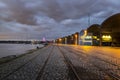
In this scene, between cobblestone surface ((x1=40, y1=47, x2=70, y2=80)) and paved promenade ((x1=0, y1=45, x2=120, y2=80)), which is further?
paved promenade ((x1=0, y1=45, x2=120, y2=80))

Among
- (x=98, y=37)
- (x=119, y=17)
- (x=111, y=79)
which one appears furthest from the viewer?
(x=98, y=37)

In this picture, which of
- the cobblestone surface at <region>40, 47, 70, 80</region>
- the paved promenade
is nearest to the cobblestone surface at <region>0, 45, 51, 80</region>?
the paved promenade

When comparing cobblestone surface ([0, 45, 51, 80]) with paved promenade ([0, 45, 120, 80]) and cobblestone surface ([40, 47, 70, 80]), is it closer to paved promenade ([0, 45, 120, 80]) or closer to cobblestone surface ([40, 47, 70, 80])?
paved promenade ([0, 45, 120, 80])

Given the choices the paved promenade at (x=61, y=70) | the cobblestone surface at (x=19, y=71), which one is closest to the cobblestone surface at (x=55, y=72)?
the paved promenade at (x=61, y=70)

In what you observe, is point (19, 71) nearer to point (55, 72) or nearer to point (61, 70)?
point (55, 72)

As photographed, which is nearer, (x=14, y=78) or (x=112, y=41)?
(x=14, y=78)

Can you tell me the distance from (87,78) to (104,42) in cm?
8133

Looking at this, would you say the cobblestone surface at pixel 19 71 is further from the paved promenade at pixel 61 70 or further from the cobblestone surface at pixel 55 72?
the cobblestone surface at pixel 55 72

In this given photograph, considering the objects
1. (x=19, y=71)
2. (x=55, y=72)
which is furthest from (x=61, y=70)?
(x=19, y=71)

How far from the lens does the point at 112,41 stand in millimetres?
87562

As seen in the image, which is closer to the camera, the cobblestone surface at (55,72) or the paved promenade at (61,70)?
the cobblestone surface at (55,72)

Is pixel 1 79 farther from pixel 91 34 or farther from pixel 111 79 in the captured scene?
pixel 91 34

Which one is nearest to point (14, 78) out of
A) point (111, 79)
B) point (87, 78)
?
point (87, 78)

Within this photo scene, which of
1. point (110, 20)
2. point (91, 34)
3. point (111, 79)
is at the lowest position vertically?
point (111, 79)
